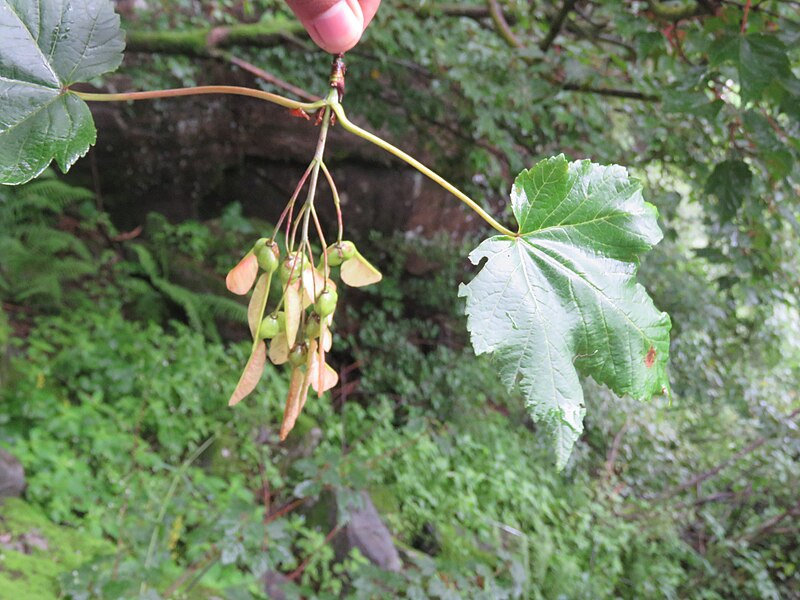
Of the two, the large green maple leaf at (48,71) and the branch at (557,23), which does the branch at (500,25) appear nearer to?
the branch at (557,23)

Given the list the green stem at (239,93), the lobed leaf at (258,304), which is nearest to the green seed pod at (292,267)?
the lobed leaf at (258,304)

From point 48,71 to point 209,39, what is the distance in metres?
2.17

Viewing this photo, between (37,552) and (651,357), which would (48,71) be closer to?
(651,357)

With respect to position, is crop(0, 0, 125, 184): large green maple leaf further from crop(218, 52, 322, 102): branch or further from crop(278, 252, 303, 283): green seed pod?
crop(218, 52, 322, 102): branch

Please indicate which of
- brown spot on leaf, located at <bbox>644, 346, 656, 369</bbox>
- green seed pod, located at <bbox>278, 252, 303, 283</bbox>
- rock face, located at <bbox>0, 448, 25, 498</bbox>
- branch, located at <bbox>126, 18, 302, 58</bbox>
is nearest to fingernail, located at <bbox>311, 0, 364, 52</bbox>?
green seed pod, located at <bbox>278, 252, 303, 283</bbox>

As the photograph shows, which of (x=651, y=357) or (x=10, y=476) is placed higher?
(x=651, y=357)

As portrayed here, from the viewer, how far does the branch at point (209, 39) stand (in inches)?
104

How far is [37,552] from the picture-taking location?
231 cm

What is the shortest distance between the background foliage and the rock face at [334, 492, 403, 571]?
9cm

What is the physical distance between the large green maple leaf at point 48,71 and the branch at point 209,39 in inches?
78.5

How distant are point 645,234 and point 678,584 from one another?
366cm

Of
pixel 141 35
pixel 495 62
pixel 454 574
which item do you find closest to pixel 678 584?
pixel 454 574

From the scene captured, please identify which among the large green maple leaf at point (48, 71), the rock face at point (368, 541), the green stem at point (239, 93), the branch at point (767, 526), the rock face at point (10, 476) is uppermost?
the green stem at point (239, 93)

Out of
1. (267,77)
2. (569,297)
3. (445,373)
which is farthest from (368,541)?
(569,297)
